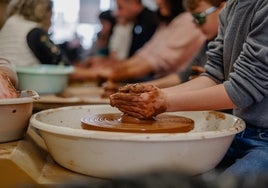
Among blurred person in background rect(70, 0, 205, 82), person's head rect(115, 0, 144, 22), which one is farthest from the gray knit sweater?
person's head rect(115, 0, 144, 22)

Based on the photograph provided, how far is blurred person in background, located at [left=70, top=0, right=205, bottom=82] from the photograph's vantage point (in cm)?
305

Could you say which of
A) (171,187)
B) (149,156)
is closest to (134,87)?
(149,156)

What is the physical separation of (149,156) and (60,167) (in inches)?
11.6

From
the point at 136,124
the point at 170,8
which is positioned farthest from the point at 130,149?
the point at 170,8

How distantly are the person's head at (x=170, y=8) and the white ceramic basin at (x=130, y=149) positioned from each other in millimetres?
1960

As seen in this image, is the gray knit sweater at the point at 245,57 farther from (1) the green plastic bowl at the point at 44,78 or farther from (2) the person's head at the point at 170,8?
(2) the person's head at the point at 170,8

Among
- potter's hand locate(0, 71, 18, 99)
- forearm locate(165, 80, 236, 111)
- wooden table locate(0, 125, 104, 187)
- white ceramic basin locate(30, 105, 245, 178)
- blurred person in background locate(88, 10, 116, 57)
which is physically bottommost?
blurred person in background locate(88, 10, 116, 57)

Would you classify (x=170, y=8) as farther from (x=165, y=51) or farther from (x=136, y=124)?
(x=136, y=124)

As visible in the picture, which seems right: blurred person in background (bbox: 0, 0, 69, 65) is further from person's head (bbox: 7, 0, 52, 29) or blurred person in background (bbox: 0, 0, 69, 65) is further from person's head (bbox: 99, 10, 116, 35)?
person's head (bbox: 99, 10, 116, 35)

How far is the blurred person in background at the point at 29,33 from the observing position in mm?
2200

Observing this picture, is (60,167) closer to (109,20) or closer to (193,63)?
(193,63)

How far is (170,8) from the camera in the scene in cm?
310

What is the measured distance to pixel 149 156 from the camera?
1.10m

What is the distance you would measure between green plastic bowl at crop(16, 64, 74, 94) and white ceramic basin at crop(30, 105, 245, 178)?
3.51 ft
